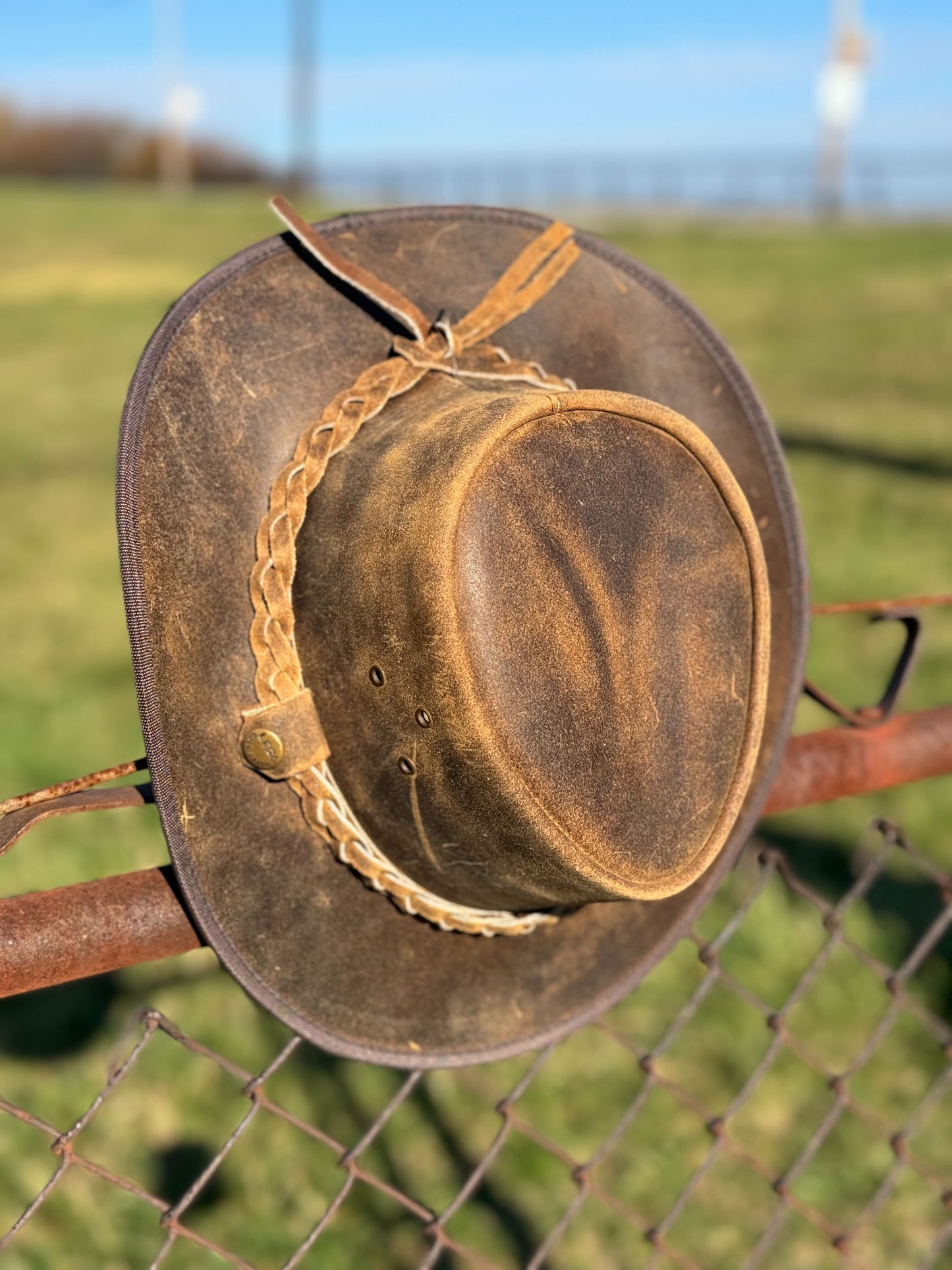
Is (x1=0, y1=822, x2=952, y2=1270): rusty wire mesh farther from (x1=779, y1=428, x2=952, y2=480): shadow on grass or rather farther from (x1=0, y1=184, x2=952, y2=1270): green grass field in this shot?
(x1=779, y1=428, x2=952, y2=480): shadow on grass

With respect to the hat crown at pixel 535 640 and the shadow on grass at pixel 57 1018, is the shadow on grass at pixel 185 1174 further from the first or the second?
the hat crown at pixel 535 640

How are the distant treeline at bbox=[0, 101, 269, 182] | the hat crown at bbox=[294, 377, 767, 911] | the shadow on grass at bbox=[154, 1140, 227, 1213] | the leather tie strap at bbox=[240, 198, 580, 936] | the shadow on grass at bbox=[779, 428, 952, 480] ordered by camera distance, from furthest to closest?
the distant treeline at bbox=[0, 101, 269, 182], the shadow on grass at bbox=[779, 428, 952, 480], the shadow on grass at bbox=[154, 1140, 227, 1213], the leather tie strap at bbox=[240, 198, 580, 936], the hat crown at bbox=[294, 377, 767, 911]

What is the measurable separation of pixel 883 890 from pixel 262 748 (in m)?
2.58

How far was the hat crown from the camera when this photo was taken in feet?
3.25

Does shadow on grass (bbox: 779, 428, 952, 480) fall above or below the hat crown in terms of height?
below

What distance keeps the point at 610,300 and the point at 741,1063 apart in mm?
2021

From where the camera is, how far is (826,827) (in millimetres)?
3646

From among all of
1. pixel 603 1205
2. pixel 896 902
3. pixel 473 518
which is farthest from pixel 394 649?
pixel 896 902

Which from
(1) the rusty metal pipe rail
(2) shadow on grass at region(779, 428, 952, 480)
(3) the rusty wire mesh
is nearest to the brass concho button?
(1) the rusty metal pipe rail

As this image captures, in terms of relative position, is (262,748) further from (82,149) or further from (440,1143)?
(82,149)

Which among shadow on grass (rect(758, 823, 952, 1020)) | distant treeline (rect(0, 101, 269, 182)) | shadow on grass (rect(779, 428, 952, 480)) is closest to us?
shadow on grass (rect(758, 823, 952, 1020))

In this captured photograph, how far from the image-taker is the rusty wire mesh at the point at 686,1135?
235cm

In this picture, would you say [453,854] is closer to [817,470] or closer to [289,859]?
[289,859]

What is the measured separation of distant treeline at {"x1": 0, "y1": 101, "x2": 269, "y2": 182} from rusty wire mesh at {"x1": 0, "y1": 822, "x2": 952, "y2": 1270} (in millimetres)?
45934
